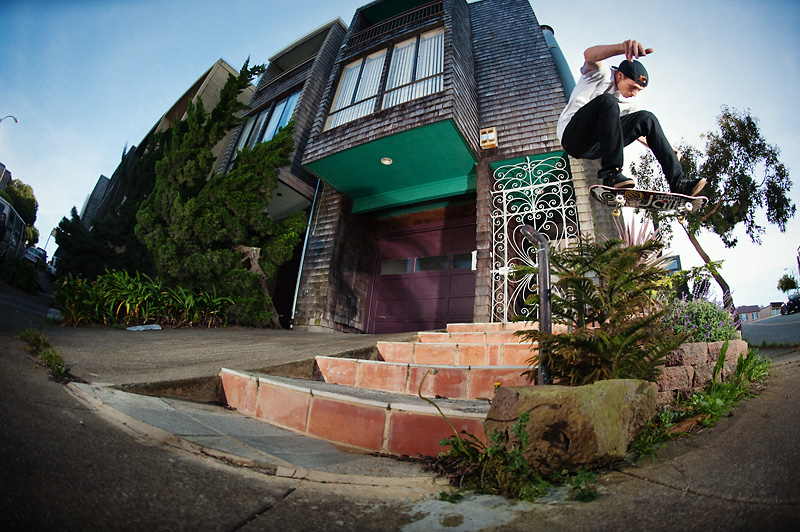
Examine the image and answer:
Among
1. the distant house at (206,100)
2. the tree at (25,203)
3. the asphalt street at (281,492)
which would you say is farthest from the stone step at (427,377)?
the tree at (25,203)

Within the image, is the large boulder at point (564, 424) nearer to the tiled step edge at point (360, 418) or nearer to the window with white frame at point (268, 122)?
the tiled step edge at point (360, 418)

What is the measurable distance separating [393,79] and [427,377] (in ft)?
22.3

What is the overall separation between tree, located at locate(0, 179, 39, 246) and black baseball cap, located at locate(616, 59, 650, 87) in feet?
108

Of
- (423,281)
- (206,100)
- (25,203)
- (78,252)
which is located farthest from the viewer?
(25,203)

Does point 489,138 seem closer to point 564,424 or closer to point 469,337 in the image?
point 469,337

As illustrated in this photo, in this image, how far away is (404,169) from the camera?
698 centimetres

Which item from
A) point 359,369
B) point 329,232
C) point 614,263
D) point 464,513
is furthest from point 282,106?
point 464,513

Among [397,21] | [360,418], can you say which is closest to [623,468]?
[360,418]

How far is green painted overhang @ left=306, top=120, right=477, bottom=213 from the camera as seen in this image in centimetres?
623

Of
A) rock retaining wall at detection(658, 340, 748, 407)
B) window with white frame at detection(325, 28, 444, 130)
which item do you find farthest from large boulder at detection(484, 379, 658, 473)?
window with white frame at detection(325, 28, 444, 130)

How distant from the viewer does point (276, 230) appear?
664 centimetres

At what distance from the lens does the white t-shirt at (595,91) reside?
3092 mm

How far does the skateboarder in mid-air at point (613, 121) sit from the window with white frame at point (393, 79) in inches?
148

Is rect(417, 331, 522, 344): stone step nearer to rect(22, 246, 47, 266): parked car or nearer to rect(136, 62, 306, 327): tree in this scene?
rect(136, 62, 306, 327): tree
